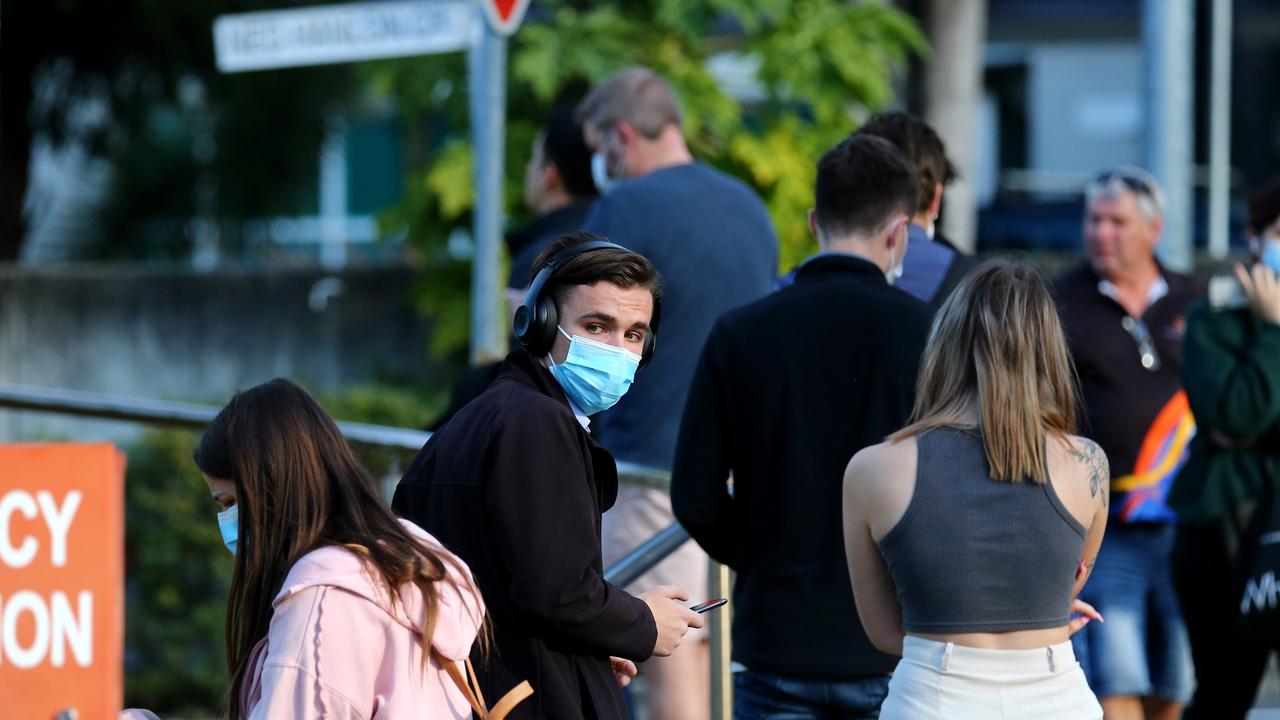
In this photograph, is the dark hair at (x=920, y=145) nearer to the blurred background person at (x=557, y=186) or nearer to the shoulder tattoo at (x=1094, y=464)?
the blurred background person at (x=557, y=186)

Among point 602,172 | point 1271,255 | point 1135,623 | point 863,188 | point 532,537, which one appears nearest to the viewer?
point 532,537

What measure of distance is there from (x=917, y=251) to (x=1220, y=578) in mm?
1537

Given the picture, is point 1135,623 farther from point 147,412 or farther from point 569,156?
point 147,412

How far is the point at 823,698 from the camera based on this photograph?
3.85 metres

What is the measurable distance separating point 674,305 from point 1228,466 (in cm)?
166

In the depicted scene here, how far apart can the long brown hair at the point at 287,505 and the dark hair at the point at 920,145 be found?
6.64 ft

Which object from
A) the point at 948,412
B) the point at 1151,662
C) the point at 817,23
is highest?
the point at 817,23

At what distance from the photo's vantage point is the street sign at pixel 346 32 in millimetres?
7043

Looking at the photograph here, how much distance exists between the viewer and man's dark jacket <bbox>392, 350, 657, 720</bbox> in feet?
10.0

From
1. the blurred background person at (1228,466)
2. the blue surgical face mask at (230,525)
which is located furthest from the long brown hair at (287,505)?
the blurred background person at (1228,466)

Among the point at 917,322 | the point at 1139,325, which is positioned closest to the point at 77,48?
the point at 1139,325

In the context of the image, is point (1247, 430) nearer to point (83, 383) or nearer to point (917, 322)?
point (917, 322)

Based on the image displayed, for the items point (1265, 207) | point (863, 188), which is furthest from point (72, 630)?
point (1265, 207)

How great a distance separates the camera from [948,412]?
11.1ft
